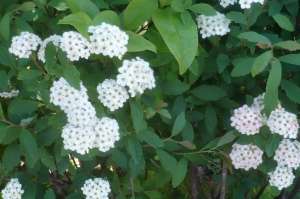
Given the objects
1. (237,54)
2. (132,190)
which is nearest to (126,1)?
(237,54)

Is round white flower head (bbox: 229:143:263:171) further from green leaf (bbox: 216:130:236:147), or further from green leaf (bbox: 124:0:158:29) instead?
green leaf (bbox: 124:0:158:29)

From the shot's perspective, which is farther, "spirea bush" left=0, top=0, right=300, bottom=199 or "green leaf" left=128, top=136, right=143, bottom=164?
"green leaf" left=128, top=136, right=143, bottom=164

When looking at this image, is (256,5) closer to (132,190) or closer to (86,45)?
(86,45)

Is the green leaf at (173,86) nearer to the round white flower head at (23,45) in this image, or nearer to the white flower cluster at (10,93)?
the round white flower head at (23,45)

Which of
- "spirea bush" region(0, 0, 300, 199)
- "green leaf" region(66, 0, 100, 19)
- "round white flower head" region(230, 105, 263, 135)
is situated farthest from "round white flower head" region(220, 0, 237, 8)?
"green leaf" region(66, 0, 100, 19)

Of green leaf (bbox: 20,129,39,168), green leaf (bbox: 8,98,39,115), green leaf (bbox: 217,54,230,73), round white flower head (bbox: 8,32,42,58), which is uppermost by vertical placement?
round white flower head (bbox: 8,32,42,58)

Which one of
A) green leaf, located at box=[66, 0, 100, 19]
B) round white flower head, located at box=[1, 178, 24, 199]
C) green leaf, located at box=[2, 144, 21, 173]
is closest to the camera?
green leaf, located at box=[66, 0, 100, 19]

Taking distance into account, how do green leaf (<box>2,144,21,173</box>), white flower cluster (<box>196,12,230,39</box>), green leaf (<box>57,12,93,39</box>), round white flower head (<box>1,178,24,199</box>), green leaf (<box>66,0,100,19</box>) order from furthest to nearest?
round white flower head (<box>1,178,24,199</box>)
green leaf (<box>2,144,21,173</box>)
white flower cluster (<box>196,12,230,39</box>)
green leaf (<box>66,0,100,19</box>)
green leaf (<box>57,12,93,39</box>)

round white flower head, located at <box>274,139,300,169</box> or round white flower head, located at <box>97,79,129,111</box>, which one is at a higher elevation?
round white flower head, located at <box>97,79,129,111</box>

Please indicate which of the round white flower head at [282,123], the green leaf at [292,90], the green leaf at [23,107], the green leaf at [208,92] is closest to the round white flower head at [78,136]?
the green leaf at [23,107]
